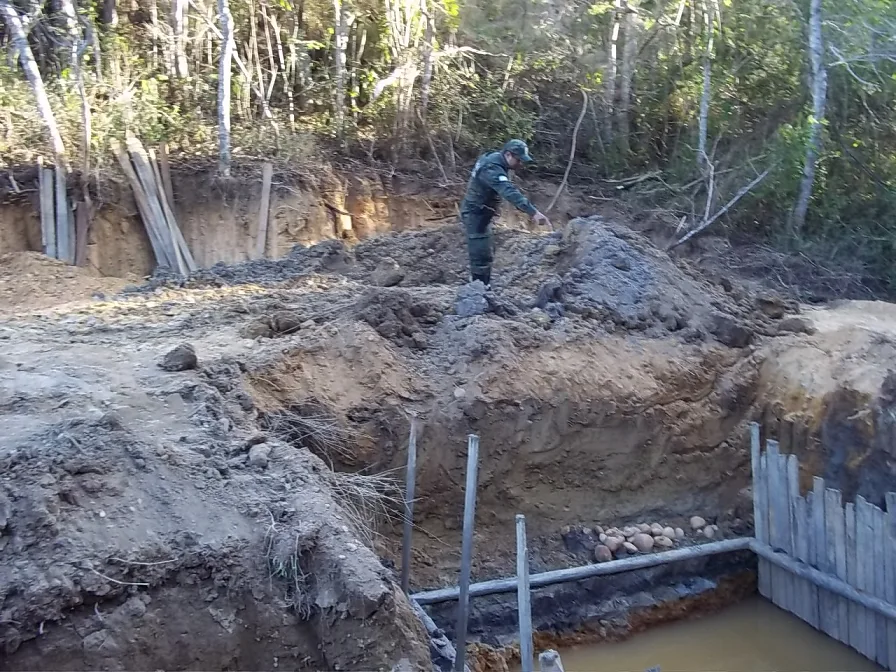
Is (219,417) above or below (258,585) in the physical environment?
above

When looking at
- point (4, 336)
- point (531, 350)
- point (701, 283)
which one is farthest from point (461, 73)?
point (4, 336)

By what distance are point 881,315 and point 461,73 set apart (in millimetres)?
6772

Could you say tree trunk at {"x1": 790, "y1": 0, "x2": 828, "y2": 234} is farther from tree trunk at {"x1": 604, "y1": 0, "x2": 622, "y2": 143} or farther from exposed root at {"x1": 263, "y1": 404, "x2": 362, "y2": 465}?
exposed root at {"x1": 263, "y1": 404, "x2": 362, "y2": 465}

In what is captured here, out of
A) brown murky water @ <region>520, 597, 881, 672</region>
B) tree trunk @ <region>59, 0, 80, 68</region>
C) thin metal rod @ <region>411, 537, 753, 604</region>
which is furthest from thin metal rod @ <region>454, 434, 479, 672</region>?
tree trunk @ <region>59, 0, 80, 68</region>

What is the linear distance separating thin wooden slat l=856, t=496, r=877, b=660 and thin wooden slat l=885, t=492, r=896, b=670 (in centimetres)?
11

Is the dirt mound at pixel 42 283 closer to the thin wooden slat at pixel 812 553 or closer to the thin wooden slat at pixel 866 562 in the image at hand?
the thin wooden slat at pixel 812 553

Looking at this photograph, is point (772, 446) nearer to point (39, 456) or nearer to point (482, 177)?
point (482, 177)

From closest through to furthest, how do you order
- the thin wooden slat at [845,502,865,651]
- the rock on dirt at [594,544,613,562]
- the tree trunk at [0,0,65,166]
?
the thin wooden slat at [845,502,865,651] → the rock on dirt at [594,544,613,562] → the tree trunk at [0,0,65,166]

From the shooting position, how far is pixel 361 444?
5859mm

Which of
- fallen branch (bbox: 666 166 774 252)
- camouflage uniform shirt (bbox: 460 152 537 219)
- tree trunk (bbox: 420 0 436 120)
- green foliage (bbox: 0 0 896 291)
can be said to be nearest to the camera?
camouflage uniform shirt (bbox: 460 152 537 219)

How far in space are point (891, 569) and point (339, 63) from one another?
918cm

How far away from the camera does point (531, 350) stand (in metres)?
6.57

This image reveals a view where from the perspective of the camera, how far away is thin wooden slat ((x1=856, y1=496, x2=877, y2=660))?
5.10 m

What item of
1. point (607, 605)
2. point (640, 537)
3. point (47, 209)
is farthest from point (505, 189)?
point (47, 209)
